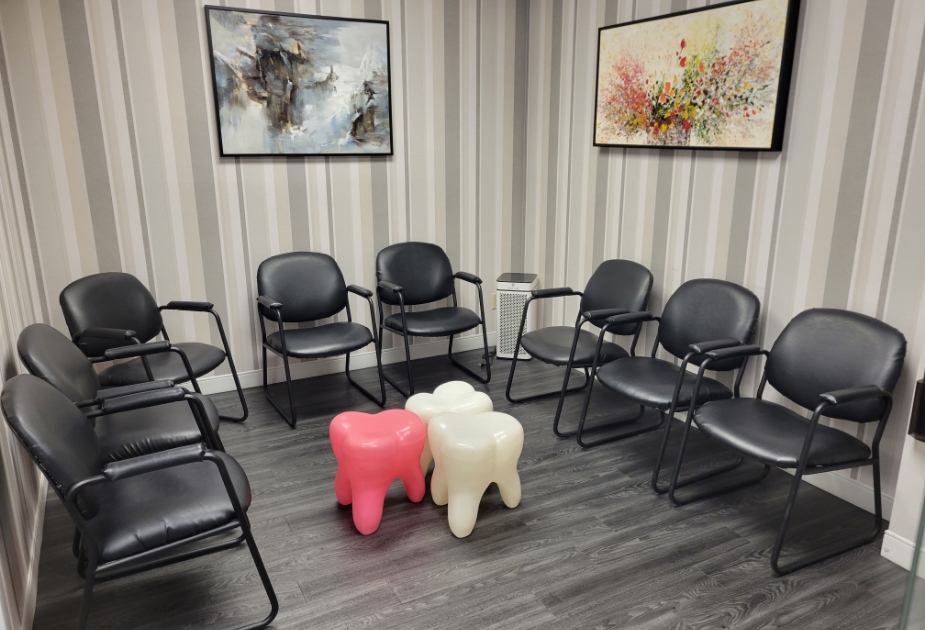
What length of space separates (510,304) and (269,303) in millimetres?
1564

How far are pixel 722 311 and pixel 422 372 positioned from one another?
1.93 m

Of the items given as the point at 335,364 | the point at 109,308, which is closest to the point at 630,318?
the point at 335,364

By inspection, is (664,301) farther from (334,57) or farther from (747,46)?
(334,57)

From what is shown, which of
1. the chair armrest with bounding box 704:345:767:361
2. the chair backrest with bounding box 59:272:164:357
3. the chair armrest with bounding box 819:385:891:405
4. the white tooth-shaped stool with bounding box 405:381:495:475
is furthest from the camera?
the chair backrest with bounding box 59:272:164:357

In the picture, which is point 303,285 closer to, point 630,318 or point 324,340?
point 324,340

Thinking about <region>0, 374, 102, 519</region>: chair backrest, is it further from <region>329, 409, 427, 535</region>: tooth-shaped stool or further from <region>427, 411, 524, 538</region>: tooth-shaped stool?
<region>427, 411, 524, 538</region>: tooth-shaped stool

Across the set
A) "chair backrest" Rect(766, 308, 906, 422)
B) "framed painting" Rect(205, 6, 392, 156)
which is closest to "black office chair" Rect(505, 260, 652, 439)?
"chair backrest" Rect(766, 308, 906, 422)

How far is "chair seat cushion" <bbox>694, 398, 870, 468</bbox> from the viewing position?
231cm

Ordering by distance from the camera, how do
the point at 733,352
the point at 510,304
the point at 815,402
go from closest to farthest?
the point at 815,402
the point at 733,352
the point at 510,304

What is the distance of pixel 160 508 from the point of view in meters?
1.95

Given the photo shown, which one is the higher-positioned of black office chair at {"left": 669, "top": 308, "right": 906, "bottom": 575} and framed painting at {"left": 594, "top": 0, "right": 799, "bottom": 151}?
framed painting at {"left": 594, "top": 0, "right": 799, "bottom": 151}

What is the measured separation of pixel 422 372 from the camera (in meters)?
4.28

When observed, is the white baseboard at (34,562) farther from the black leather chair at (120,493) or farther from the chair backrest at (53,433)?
the chair backrest at (53,433)

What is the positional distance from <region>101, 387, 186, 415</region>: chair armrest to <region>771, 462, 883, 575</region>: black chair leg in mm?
2119
